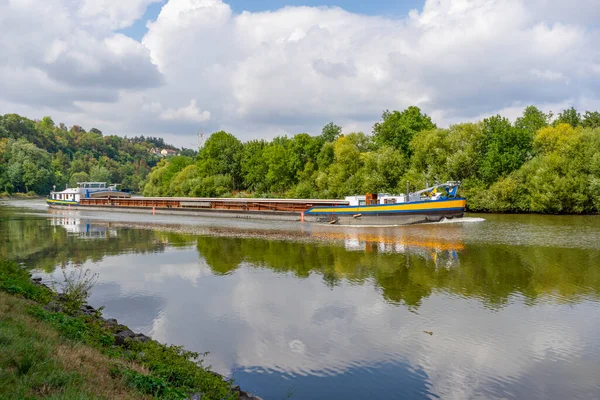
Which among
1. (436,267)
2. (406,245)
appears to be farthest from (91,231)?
(436,267)

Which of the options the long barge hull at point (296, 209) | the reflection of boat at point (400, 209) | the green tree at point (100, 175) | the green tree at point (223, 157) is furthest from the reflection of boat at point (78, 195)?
the green tree at point (100, 175)

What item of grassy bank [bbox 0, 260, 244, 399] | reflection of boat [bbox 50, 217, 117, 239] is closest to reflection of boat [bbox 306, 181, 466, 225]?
reflection of boat [bbox 50, 217, 117, 239]

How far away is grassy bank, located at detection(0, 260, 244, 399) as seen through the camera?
6.80m

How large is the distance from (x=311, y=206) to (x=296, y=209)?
1.97 meters

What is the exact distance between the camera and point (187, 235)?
40.4m

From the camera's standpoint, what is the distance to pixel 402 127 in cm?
7725

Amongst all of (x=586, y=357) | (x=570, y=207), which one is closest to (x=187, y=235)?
(x=586, y=357)

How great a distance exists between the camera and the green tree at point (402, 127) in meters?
77.4

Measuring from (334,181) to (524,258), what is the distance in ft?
174

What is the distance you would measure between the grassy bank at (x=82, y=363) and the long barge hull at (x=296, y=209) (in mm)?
36525

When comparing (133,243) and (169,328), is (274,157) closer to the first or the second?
(133,243)

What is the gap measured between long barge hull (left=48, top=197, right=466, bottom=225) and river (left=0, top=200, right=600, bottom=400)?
11.7m

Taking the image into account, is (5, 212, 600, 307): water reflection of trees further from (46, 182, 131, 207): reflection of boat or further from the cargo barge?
(46, 182, 131, 207): reflection of boat

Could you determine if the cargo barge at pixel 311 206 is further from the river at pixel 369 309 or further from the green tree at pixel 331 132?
the green tree at pixel 331 132
